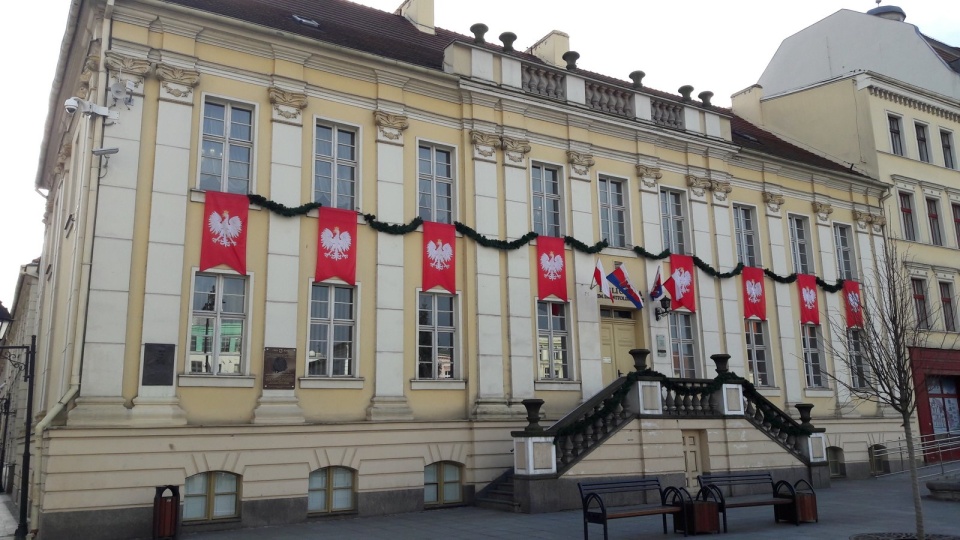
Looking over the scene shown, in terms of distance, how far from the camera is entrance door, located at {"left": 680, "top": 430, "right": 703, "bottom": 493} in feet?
62.9

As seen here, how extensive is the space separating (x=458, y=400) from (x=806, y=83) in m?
24.3

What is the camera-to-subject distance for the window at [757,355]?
23.9 metres

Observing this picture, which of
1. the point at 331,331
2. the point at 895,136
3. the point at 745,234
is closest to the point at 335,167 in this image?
the point at 331,331

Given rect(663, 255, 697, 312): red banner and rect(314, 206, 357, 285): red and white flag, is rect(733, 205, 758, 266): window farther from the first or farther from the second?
rect(314, 206, 357, 285): red and white flag

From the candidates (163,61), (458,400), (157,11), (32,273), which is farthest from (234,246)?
(32,273)

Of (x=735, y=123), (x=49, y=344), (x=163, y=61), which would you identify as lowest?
(x=49, y=344)

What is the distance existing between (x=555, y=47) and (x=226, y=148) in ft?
48.1

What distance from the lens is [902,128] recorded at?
100 feet

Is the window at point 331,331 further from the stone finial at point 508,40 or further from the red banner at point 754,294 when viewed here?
the red banner at point 754,294

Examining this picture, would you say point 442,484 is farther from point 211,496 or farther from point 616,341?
point 616,341

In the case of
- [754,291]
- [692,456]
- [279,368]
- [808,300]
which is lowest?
[692,456]

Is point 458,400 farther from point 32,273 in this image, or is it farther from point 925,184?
point 925,184

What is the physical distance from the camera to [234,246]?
52.4 ft

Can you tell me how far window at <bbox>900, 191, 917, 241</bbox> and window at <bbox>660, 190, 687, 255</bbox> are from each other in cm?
1129
